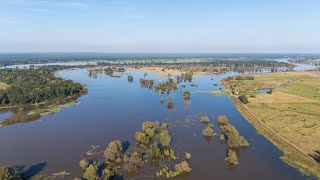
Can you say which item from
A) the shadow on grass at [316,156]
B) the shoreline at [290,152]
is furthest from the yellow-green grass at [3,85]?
the shadow on grass at [316,156]

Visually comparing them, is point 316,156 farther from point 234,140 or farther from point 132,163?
point 132,163

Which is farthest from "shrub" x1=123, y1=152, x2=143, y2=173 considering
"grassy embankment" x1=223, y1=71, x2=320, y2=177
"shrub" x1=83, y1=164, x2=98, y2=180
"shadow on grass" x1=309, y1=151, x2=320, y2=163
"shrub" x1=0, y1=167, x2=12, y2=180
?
"shadow on grass" x1=309, y1=151, x2=320, y2=163

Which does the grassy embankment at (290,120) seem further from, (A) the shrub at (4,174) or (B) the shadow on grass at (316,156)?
(A) the shrub at (4,174)

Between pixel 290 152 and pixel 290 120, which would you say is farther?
pixel 290 120

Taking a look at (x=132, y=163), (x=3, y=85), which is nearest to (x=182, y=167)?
(x=132, y=163)

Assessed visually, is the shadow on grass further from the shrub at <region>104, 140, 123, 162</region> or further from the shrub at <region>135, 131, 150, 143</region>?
the shrub at <region>104, 140, 123, 162</region>
